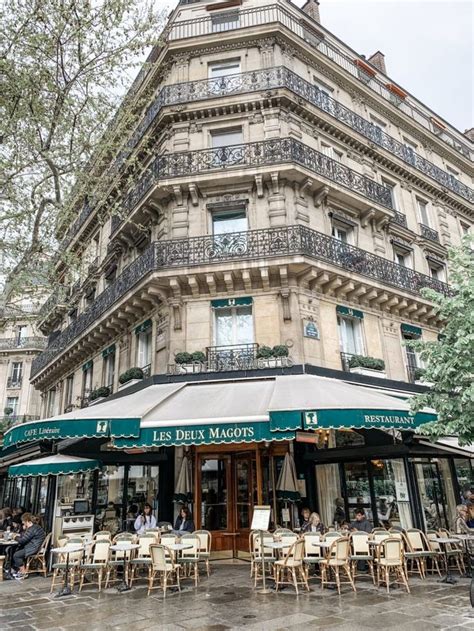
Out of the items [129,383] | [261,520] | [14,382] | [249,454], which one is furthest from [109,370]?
[14,382]

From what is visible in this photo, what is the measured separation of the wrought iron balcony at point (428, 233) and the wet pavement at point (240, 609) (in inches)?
491

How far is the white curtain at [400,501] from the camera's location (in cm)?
990

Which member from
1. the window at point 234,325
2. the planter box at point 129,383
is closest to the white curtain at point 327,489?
the window at point 234,325

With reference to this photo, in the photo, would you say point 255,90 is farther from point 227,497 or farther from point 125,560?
point 125,560

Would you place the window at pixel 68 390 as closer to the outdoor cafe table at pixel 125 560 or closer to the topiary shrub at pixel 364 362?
the outdoor cafe table at pixel 125 560

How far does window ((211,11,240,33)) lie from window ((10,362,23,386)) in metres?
27.5

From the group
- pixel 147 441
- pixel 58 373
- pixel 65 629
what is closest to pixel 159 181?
pixel 147 441

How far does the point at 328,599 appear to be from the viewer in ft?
23.1

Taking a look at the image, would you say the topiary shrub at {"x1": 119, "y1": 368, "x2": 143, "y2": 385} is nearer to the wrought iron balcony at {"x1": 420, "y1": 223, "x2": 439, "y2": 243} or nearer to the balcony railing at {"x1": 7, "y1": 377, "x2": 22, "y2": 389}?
the wrought iron balcony at {"x1": 420, "y1": 223, "x2": 439, "y2": 243}

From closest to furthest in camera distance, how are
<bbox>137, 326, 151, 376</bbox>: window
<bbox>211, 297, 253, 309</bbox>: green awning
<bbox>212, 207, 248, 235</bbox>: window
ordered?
<bbox>211, 297, 253, 309</bbox>: green awning
<bbox>212, 207, 248, 235</bbox>: window
<bbox>137, 326, 151, 376</bbox>: window

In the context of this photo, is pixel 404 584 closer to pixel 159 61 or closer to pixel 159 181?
pixel 159 181

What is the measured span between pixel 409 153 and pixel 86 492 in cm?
1676

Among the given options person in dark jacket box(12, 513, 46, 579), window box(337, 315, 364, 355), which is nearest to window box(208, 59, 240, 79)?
window box(337, 315, 364, 355)

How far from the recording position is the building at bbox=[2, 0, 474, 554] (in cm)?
1024
